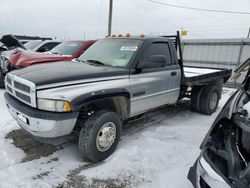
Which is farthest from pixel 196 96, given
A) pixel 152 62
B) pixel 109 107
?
pixel 109 107

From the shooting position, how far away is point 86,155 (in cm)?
312

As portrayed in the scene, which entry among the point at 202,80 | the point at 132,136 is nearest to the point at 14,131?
the point at 132,136

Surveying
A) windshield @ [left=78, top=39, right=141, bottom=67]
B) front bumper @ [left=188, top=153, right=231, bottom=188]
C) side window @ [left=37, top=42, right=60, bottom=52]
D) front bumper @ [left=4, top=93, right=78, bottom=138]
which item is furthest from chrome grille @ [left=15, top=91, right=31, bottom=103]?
side window @ [left=37, top=42, right=60, bottom=52]

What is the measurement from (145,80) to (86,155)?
1617 millimetres

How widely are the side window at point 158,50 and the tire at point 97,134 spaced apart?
1305 mm

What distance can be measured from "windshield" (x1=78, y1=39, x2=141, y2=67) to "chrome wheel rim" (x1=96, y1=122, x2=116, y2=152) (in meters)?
1.09

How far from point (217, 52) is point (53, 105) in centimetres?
1027

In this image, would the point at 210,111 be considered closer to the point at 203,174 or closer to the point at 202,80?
the point at 202,80

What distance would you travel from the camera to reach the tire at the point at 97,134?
3043 mm

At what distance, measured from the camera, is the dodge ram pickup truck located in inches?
109

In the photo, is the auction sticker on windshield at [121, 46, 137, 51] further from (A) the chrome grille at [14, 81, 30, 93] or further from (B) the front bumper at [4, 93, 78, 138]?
(A) the chrome grille at [14, 81, 30, 93]

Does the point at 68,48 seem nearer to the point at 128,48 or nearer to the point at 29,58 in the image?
the point at 29,58

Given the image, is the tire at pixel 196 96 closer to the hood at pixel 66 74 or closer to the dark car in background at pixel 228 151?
the hood at pixel 66 74

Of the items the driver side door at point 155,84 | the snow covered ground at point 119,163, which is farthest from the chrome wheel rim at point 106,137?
the driver side door at point 155,84
